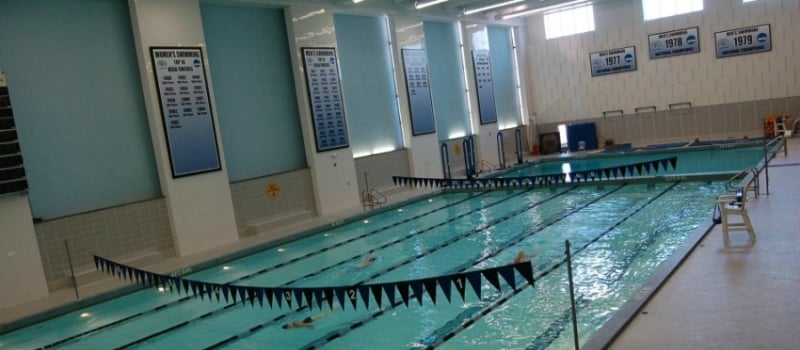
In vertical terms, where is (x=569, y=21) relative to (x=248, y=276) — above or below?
above

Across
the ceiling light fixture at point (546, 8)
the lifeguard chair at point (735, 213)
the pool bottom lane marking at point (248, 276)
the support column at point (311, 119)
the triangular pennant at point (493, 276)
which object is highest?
the ceiling light fixture at point (546, 8)

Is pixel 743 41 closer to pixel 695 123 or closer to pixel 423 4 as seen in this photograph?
pixel 695 123

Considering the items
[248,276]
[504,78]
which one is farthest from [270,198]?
[504,78]

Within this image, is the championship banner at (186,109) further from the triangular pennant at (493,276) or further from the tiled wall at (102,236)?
the triangular pennant at (493,276)

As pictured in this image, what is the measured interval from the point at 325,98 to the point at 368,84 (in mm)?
1805

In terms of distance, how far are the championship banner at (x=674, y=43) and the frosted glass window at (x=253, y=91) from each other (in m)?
10.3

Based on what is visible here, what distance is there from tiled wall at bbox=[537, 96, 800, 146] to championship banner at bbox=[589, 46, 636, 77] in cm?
131

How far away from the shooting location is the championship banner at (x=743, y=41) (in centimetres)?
1464

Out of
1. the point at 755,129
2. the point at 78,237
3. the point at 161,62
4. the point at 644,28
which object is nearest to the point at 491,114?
the point at 644,28

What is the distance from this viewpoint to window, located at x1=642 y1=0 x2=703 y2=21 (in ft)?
50.5

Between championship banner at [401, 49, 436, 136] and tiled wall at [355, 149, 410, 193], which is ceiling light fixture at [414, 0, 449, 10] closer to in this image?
championship banner at [401, 49, 436, 136]

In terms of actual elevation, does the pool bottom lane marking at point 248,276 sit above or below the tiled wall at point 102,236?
below

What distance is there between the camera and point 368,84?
12562mm

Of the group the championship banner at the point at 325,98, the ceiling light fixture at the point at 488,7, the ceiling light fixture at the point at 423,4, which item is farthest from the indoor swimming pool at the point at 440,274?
the ceiling light fixture at the point at 488,7
